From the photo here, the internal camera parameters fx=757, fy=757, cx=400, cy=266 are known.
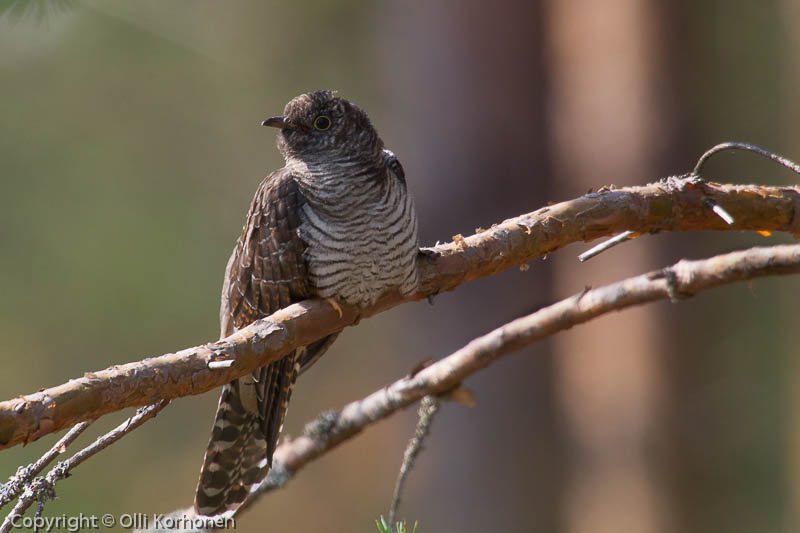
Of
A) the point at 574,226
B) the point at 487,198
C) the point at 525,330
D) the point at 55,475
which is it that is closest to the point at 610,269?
the point at 487,198

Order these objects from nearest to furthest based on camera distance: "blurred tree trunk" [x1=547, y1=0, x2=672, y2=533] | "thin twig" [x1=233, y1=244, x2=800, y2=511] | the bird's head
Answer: "thin twig" [x1=233, y1=244, x2=800, y2=511] < the bird's head < "blurred tree trunk" [x1=547, y1=0, x2=672, y2=533]

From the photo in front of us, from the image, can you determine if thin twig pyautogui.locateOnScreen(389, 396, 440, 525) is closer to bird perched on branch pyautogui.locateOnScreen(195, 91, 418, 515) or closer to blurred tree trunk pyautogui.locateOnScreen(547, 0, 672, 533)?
bird perched on branch pyautogui.locateOnScreen(195, 91, 418, 515)

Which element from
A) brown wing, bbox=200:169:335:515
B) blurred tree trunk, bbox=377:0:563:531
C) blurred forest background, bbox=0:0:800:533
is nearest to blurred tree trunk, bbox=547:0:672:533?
blurred forest background, bbox=0:0:800:533

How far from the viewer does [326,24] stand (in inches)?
374

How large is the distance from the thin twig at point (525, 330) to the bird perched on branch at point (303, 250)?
0.62ft

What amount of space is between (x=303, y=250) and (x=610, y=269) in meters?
3.97

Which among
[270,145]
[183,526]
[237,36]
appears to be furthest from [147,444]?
[183,526]

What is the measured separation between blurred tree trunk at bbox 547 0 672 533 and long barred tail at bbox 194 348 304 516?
3.74 m

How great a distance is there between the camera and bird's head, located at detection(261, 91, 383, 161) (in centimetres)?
261

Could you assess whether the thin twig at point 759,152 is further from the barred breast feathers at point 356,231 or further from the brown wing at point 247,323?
the brown wing at point 247,323

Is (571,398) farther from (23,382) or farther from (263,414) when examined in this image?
(23,382)

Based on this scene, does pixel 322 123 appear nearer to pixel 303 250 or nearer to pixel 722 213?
pixel 303 250

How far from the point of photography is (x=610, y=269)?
5898 millimetres

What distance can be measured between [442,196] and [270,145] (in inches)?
202
